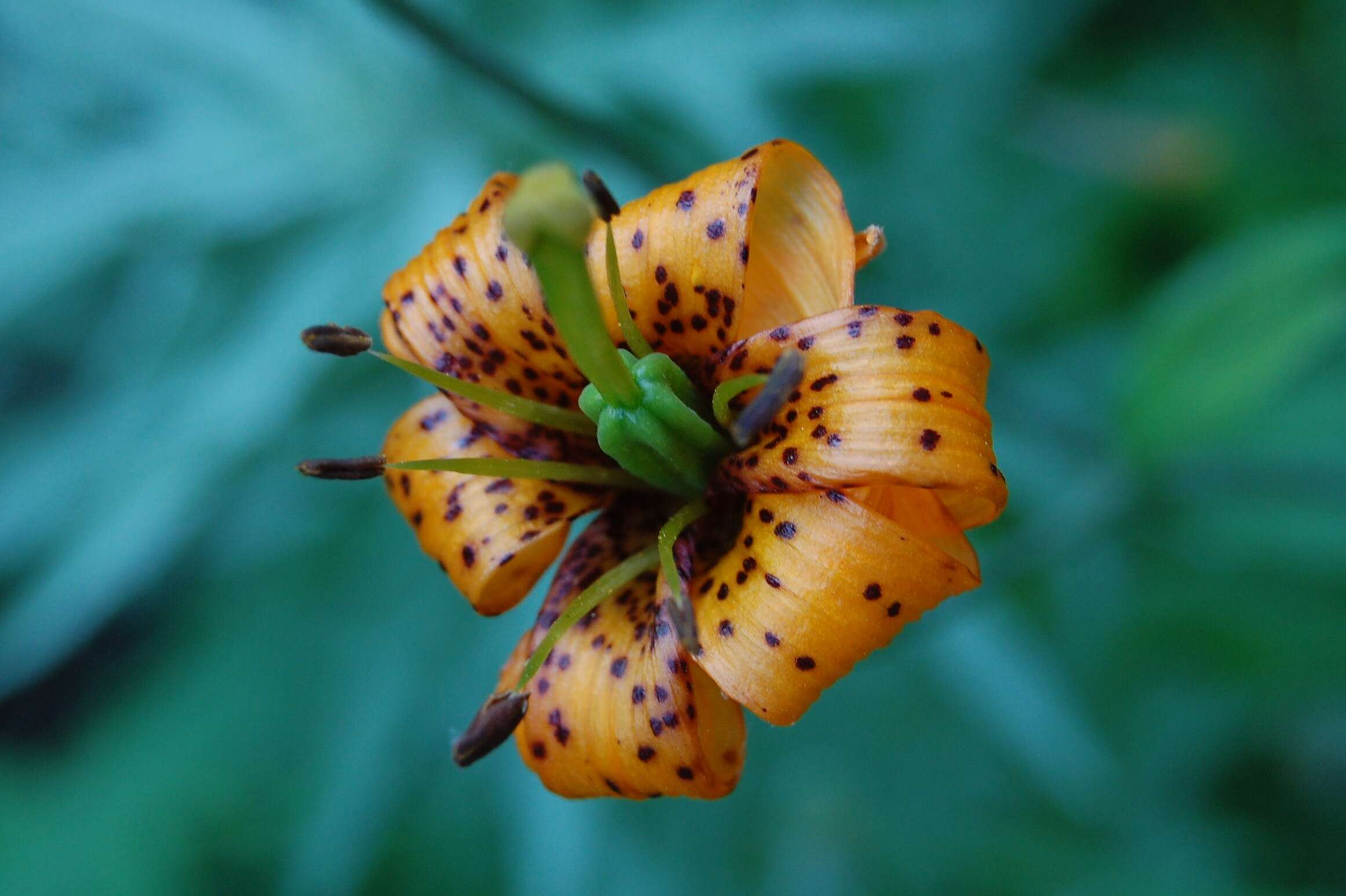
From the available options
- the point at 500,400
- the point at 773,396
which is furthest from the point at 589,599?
the point at 773,396

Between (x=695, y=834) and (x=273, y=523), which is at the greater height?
(x=273, y=523)

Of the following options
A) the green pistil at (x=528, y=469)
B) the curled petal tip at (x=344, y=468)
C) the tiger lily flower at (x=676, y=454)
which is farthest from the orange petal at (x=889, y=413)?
the curled petal tip at (x=344, y=468)

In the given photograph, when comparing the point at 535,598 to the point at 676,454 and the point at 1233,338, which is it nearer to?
the point at 676,454

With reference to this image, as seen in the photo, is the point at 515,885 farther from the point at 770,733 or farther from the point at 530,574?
the point at 530,574

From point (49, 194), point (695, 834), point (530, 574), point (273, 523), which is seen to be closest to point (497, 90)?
point (530, 574)

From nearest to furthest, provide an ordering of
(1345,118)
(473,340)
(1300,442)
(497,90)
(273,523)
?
1. (473,340)
2. (497,90)
3. (1300,442)
4. (1345,118)
5. (273,523)
